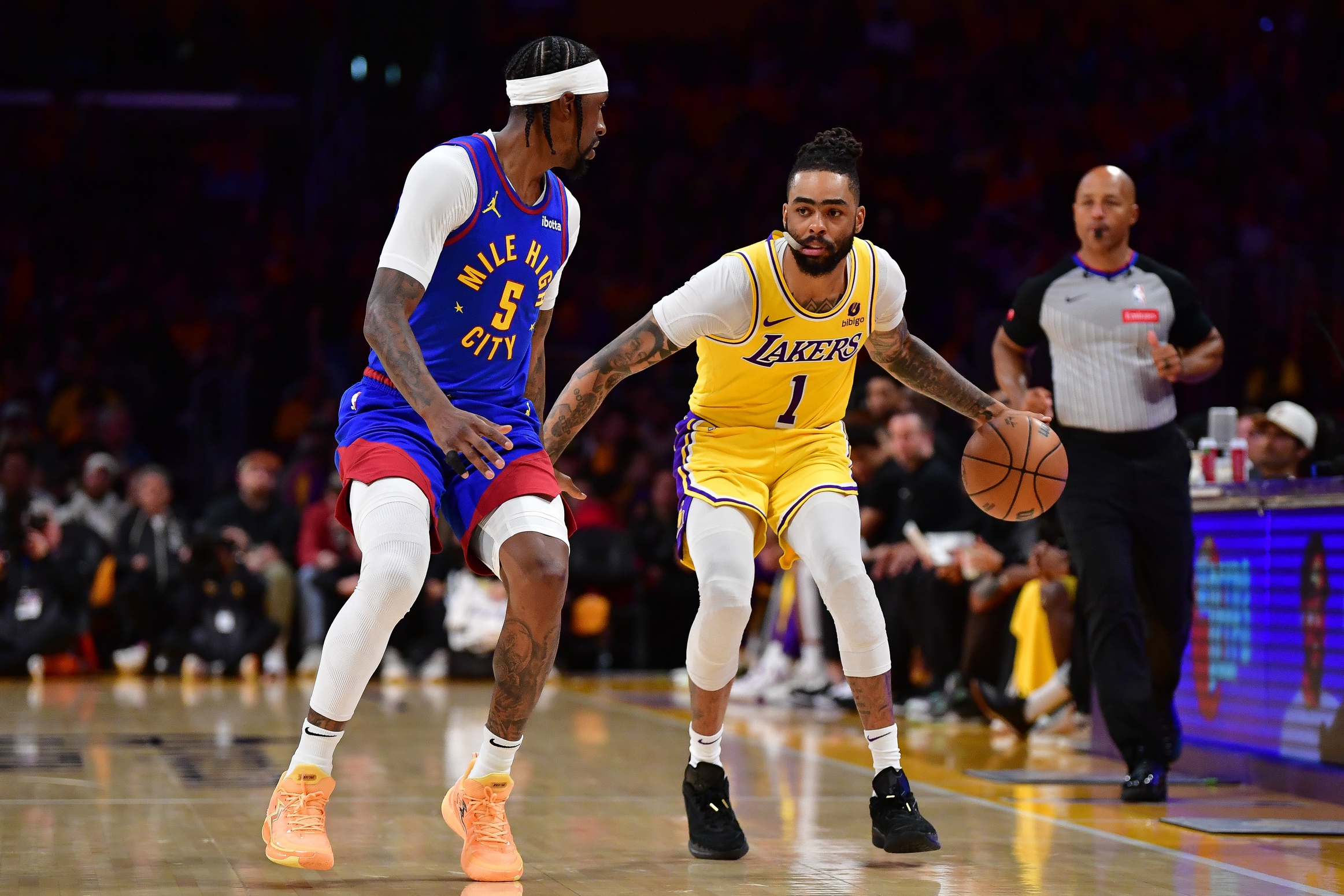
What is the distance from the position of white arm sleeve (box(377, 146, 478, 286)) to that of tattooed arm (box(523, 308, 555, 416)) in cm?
56

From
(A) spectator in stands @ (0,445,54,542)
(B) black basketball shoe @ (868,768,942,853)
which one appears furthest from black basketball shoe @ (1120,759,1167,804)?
(A) spectator in stands @ (0,445,54,542)

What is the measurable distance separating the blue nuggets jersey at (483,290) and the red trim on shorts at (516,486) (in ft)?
0.63

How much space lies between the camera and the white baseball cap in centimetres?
772

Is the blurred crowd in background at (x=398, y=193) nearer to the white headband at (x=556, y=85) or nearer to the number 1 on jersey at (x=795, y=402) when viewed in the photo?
the number 1 on jersey at (x=795, y=402)

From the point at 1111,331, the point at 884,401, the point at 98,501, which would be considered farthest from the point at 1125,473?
the point at 98,501

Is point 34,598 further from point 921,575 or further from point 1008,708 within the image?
point 1008,708

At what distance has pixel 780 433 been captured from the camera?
5.13 metres

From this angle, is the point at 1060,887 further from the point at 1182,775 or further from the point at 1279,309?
the point at 1279,309

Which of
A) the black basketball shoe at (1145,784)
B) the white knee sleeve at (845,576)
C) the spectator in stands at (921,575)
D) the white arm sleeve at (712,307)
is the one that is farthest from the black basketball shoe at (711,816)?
the spectator in stands at (921,575)

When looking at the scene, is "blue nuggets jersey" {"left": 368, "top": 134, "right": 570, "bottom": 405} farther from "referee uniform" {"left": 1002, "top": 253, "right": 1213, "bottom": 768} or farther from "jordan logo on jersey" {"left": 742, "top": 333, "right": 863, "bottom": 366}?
"referee uniform" {"left": 1002, "top": 253, "right": 1213, "bottom": 768}

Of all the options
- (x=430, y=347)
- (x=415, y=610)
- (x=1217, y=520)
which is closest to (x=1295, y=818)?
(x=1217, y=520)

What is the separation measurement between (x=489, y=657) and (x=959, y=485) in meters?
4.61

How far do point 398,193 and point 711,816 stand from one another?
14.1 m

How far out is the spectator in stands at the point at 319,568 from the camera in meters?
12.9
